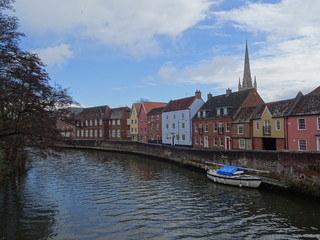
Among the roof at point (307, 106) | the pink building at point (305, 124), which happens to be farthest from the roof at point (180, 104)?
the pink building at point (305, 124)

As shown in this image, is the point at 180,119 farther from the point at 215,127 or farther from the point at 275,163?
the point at 275,163

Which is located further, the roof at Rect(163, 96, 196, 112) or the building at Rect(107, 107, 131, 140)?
the building at Rect(107, 107, 131, 140)

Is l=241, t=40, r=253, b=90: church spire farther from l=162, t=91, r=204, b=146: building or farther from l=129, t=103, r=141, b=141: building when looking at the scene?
l=162, t=91, r=204, b=146: building

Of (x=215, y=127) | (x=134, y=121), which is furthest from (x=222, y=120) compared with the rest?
(x=134, y=121)

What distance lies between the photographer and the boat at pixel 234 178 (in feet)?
80.4

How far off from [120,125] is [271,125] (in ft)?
165

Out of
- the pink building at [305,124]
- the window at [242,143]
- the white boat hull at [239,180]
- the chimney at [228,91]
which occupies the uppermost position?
the chimney at [228,91]

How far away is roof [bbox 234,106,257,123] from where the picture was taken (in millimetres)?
39031

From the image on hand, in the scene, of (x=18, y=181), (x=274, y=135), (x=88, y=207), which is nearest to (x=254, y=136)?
(x=274, y=135)

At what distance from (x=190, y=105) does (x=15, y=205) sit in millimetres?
39754

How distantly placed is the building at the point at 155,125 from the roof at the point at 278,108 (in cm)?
2935

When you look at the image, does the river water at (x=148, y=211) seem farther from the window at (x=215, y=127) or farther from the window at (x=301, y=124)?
the window at (x=215, y=127)

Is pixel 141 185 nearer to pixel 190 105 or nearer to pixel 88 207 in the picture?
pixel 88 207

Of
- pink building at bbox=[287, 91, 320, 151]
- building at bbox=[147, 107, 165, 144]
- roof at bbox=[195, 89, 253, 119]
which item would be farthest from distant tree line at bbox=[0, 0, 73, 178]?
building at bbox=[147, 107, 165, 144]
